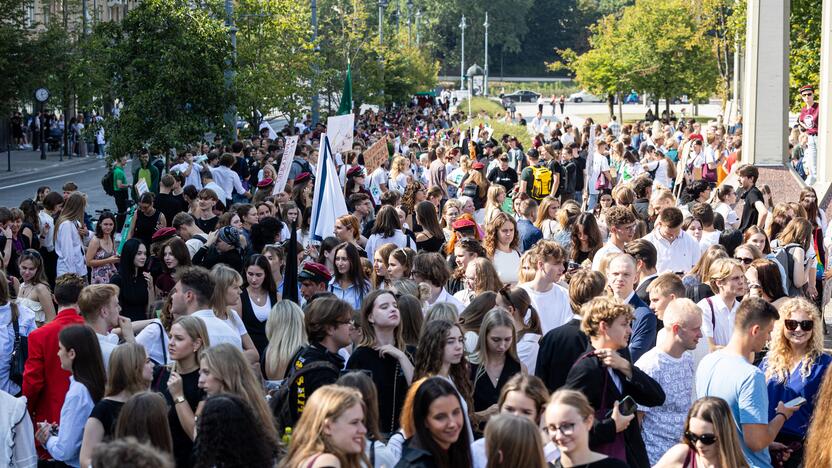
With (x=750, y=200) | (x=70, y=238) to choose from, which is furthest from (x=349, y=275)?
(x=750, y=200)

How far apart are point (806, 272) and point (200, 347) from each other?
6531mm

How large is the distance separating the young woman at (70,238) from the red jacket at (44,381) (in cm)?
591

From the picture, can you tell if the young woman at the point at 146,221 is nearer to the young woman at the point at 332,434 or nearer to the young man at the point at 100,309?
the young man at the point at 100,309

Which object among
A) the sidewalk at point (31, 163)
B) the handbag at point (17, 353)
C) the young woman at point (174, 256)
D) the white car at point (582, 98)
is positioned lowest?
the sidewalk at point (31, 163)

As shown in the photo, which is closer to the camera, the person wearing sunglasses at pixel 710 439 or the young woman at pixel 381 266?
the person wearing sunglasses at pixel 710 439

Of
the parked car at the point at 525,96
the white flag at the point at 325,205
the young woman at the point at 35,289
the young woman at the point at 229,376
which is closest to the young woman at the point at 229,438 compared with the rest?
the young woman at the point at 229,376

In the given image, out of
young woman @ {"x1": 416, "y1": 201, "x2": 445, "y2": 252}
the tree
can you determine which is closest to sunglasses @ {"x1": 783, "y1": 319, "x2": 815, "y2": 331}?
young woman @ {"x1": 416, "y1": 201, "x2": 445, "y2": 252}

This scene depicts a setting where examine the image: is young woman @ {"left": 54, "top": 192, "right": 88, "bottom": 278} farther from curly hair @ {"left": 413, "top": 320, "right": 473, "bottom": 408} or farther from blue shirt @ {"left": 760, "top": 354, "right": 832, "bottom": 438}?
blue shirt @ {"left": 760, "top": 354, "right": 832, "bottom": 438}

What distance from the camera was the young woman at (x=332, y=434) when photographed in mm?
5535

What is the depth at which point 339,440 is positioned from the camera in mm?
5559

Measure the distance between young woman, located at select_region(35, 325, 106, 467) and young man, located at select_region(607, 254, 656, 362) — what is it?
11.0 ft

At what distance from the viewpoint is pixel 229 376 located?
6.59m

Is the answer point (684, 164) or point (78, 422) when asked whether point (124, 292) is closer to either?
point (78, 422)

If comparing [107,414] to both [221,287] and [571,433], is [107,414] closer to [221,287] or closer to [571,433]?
[221,287]
